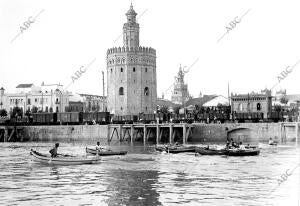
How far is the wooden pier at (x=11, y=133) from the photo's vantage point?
103m

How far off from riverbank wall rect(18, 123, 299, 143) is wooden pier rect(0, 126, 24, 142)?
1157 millimetres

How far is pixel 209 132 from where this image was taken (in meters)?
86.8

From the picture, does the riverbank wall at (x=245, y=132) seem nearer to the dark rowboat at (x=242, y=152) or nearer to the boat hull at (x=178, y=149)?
the boat hull at (x=178, y=149)

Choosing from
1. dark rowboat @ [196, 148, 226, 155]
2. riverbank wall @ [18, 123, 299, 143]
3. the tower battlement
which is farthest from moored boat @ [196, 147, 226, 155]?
the tower battlement

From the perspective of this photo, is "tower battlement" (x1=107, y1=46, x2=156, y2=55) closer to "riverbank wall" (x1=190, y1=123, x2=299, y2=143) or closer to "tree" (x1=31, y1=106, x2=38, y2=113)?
"riverbank wall" (x1=190, y1=123, x2=299, y2=143)

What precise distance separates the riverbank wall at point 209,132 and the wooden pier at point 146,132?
1.65 meters

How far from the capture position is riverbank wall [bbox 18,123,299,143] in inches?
3147

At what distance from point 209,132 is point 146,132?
11298 millimetres

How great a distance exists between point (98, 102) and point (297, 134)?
107m

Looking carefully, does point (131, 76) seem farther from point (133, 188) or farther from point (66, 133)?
point (133, 188)

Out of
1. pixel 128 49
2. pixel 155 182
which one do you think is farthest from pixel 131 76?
pixel 155 182

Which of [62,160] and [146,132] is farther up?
[146,132]

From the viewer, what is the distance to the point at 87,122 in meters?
105

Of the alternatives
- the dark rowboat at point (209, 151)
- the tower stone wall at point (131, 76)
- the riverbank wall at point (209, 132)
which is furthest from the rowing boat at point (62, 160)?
the tower stone wall at point (131, 76)
